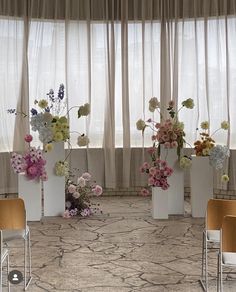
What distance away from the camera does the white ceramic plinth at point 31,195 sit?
294 inches

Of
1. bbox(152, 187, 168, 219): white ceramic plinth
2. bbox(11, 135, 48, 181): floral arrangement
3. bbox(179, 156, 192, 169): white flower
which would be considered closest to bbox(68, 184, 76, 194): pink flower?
bbox(11, 135, 48, 181): floral arrangement

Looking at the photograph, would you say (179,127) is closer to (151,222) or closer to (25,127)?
(151,222)

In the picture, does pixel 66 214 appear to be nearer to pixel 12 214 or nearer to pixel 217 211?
pixel 12 214

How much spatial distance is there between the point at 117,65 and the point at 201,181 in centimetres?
309

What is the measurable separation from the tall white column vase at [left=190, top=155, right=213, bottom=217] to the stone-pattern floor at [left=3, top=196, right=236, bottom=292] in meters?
0.27

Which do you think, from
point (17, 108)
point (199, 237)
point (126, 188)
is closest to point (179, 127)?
point (199, 237)

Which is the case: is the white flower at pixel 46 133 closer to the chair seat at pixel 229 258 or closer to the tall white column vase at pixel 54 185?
the tall white column vase at pixel 54 185

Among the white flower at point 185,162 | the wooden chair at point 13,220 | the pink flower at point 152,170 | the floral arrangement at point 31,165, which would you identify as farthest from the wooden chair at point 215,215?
the floral arrangement at point 31,165

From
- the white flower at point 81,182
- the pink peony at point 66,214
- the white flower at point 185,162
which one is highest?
the white flower at point 185,162

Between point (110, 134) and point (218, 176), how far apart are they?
2092 mm

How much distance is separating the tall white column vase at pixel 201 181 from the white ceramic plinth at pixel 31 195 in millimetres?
2243

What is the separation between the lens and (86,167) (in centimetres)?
980

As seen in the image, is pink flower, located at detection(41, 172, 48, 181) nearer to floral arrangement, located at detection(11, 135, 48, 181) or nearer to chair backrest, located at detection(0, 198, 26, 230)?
floral arrangement, located at detection(11, 135, 48, 181)

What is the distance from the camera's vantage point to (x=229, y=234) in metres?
3.81
